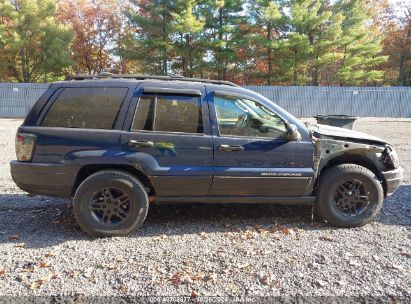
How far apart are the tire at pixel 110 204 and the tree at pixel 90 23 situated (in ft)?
103

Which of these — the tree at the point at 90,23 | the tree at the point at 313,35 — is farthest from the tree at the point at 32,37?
the tree at the point at 313,35

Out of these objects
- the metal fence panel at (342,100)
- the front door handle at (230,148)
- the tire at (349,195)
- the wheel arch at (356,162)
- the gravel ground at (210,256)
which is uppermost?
the metal fence panel at (342,100)

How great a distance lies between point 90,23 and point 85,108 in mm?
32908

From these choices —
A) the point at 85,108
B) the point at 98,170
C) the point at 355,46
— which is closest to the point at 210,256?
the point at 98,170

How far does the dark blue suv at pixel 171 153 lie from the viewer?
393 centimetres

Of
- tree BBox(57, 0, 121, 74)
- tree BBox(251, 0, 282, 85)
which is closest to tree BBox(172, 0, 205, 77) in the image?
tree BBox(251, 0, 282, 85)

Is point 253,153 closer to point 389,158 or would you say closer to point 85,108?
point 389,158

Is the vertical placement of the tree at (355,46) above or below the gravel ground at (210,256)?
above

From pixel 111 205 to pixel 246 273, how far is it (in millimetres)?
1748

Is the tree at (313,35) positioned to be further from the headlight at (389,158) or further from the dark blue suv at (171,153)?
the dark blue suv at (171,153)

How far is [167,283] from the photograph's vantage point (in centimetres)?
307

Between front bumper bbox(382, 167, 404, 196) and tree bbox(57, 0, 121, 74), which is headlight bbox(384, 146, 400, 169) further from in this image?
tree bbox(57, 0, 121, 74)

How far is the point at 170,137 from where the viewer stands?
3.98 meters

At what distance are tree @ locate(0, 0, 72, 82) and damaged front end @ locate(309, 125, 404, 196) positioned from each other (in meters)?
29.0
